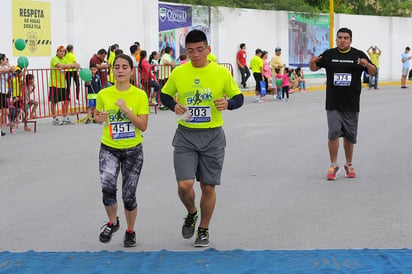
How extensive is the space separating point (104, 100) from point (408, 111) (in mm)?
15520

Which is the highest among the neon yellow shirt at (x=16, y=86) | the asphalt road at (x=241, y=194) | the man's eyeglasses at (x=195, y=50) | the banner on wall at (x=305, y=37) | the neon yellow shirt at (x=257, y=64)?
the banner on wall at (x=305, y=37)

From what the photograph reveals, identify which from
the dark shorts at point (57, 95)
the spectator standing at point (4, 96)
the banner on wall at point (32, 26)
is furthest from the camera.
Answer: the banner on wall at point (32, 26)

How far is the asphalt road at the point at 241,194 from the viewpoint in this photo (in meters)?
7.30

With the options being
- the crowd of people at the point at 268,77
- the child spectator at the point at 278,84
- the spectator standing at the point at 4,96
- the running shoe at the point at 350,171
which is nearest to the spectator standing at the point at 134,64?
the crowd of people at the point at 268,77

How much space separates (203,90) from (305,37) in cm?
3158

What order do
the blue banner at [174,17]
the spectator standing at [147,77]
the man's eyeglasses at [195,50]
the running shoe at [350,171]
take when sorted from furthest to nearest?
the blue banner at [174,17], the spectator standing at [147,77], the running shoe at [350,171], the man's eyeglasses at [195,50]

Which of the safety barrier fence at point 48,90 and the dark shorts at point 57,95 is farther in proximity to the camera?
the dark shorts at point 57,95

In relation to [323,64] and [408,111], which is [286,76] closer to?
[408,111]

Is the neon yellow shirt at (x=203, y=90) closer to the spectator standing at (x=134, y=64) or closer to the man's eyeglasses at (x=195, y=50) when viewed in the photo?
the man's eyeglasses at (x=195, y=50)

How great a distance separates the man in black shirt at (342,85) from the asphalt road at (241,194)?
0.65m

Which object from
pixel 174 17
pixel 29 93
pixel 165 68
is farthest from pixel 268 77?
pixel 29 93

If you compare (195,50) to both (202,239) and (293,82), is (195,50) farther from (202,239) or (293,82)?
(293,82)

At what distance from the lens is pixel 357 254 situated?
6535 millimetres

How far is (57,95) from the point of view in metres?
18.5
